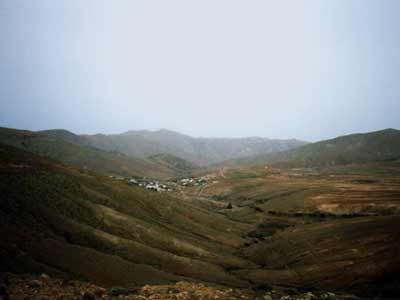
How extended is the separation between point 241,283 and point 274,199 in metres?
73.9

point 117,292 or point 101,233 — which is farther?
point 101,233

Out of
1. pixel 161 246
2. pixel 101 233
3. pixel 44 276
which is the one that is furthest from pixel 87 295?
pixel 161 246

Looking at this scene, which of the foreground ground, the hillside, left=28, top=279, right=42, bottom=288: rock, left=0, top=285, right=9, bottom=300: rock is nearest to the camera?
left=0, top=285, right=9, bottom=300: rock

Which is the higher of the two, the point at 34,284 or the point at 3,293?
the point at 3,293

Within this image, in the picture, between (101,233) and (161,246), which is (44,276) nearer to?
(101,233)

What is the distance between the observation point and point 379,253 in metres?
41.7

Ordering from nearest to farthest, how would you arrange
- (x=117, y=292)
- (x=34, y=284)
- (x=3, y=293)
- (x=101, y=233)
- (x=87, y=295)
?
1. (x=3, y=293)
2. (x=87, y=295)
3. (x=34, y=284)
4. (x=117, y=292)
5. (x=101, y=233)

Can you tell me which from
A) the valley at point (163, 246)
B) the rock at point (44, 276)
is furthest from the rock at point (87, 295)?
the rock at point (44, 276)

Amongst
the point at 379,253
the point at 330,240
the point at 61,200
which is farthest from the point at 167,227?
the point at 379,253

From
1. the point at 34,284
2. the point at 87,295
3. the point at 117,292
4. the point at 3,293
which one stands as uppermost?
the point at 3,293

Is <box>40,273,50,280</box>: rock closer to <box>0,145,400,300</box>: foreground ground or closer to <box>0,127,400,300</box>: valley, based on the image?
<box>0,127,400,300</box>: valley

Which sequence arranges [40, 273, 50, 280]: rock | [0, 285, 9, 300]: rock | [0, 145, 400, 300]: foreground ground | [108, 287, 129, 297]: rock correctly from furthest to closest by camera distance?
1. [0, 145, 400, 300]: foreground ground
2. [40, 273, 50, 280]: rock
3. [108, 287, 129, 297]: rock
4. [0, 285, 9, 300]: rock

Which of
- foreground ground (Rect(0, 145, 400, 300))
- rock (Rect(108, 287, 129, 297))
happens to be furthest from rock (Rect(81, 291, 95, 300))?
rock (Rect(108, 287, 129, 297))

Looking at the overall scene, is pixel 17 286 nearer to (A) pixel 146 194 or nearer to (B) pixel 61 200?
(B) pixel 61 200
